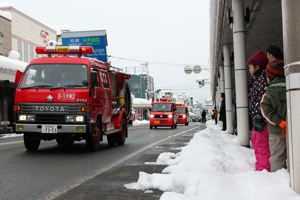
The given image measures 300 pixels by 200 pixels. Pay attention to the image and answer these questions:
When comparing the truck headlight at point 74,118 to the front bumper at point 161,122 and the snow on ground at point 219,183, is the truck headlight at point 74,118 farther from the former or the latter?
the front bumper at point 161,122

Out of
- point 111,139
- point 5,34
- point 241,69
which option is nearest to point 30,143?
point 111,139

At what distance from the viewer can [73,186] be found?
5340 millimetres

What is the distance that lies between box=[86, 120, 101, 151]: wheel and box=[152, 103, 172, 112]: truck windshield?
1984 cm

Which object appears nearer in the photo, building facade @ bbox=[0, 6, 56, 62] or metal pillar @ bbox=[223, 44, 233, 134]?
metal pillar @ bbox=[223, 44, 233, 134]

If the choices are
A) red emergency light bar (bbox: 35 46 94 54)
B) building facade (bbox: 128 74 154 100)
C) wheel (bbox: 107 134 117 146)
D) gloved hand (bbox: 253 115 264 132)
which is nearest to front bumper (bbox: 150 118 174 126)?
wheel (bbox: 107 134 117 146)

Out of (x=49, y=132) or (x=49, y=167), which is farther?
(x=49, y=132)

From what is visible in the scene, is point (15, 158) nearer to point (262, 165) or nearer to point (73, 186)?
point (73, 186)

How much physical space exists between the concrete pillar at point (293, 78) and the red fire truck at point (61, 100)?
20.0 feet

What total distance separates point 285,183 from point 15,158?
6450mm

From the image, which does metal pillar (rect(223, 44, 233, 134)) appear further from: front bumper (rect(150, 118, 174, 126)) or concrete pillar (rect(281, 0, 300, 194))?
concrete pillar (rect(281, 0, 300, 194))

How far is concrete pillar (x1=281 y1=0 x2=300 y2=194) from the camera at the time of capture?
3629mm

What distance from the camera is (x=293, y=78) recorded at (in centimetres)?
370

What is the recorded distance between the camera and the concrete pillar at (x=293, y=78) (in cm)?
363

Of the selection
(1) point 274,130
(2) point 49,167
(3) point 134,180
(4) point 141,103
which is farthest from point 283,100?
(4) point 141,103
